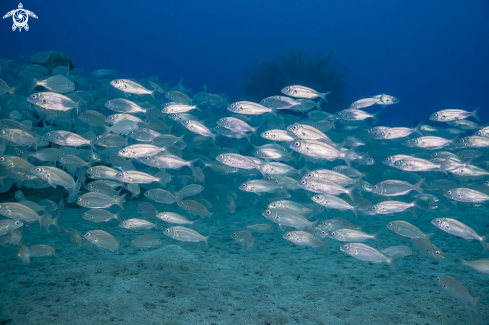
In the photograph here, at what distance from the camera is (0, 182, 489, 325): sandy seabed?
3.06 metres

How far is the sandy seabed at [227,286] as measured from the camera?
3.06m

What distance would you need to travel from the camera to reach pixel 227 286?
3.89 m

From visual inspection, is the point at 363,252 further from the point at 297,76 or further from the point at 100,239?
the point at 297,76

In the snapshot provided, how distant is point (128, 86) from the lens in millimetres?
5945

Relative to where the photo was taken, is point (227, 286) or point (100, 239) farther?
point (100, 239)

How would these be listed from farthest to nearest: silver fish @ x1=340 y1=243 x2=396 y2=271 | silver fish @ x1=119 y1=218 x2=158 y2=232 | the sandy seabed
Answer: silver fish @ x1=119 y1=218 x2=158 y2=232 → silver fish @ x1=340 y1=243 x2=396 y2=271 → the sandy seabed

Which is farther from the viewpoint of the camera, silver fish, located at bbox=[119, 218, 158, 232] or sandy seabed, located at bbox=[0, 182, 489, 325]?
silver fish, located at bbox=[119, 218, 158, 232]

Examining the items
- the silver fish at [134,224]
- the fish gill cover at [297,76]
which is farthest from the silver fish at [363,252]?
the fish gill cover at [297,76]

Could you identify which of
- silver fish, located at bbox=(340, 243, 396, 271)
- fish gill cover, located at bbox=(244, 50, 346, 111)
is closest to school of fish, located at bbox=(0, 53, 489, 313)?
silver fish, located at bbox=(340, 243, 396, 271)

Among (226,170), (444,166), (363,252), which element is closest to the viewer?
(363,252)

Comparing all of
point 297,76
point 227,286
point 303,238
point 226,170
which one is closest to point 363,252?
point 303,238

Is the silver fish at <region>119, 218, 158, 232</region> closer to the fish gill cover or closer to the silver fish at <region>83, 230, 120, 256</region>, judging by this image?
the silver fish at <region>83, 230, 120, 256</region>

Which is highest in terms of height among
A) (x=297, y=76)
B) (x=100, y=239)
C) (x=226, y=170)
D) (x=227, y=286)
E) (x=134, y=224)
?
(x=297, y=76)

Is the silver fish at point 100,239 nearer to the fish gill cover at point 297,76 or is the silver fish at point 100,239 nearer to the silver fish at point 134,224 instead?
the silver fish at point 134,224
